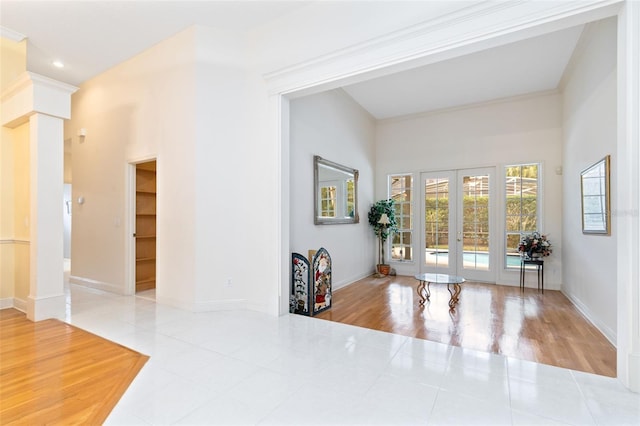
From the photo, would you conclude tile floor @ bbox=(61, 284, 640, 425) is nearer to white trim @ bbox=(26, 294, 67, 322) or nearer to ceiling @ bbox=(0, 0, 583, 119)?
white trim @ bbox=(26, 294, 67, 322)

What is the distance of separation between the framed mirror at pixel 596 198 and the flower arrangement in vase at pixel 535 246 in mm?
1222

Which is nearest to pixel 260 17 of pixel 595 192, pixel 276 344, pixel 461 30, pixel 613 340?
pixel 461 30

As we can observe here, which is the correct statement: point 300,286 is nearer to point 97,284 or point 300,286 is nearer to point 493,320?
point 493,320

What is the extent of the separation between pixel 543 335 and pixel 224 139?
4156mm

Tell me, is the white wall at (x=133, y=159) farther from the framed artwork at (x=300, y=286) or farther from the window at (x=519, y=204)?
the window at (x=519, y=204)

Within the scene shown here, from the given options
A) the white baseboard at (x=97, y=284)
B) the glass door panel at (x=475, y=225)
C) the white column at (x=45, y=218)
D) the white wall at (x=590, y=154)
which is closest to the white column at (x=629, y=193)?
the white wall at (x=590, y=154)

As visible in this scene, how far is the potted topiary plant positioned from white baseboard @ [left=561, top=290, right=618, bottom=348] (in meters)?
3.00

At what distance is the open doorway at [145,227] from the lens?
5.05 metres

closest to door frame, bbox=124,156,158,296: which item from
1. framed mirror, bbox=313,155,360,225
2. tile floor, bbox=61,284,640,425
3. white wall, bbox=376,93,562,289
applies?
tile floor, bbox=61,284,640,425

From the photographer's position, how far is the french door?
5.91 m

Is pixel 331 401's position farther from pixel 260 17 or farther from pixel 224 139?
pixel 260 17

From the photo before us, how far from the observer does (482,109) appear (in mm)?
5895

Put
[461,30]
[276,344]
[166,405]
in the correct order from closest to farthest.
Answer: [166,405], [461,30], [276,344]

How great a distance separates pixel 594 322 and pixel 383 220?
3.47 metres
